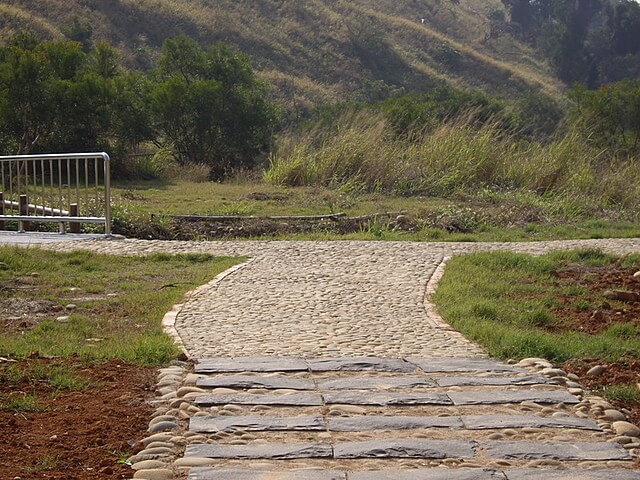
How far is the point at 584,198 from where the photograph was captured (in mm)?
18906

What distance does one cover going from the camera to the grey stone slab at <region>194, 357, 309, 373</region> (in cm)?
642

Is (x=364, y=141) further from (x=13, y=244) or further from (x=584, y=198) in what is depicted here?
(x=13, y=244)

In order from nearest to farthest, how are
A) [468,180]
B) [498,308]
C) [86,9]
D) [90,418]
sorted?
1. [90,418]
2. [498,308]
3. [468,180]
4. [86,9]

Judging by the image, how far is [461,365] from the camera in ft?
21.8

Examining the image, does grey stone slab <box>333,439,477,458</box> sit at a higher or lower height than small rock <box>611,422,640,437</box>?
higher

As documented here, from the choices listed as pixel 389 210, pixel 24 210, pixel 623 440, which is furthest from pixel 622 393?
pixel 389 210

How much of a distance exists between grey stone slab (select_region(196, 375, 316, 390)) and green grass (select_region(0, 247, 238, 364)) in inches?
28.4

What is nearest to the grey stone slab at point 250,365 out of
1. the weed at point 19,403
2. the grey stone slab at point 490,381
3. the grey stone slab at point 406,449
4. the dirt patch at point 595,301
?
the grey stone slab at point 490,381

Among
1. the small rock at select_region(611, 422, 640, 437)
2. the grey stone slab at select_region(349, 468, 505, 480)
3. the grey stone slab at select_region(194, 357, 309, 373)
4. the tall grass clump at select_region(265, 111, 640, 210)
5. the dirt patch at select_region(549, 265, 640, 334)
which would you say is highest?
the grey stone slab at select_region(349, 468, 505, 480)

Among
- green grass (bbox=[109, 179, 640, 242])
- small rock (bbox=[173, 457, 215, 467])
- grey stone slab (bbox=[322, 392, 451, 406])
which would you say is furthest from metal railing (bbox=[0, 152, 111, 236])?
small rock (bbox=[173, 457, 215, 467])

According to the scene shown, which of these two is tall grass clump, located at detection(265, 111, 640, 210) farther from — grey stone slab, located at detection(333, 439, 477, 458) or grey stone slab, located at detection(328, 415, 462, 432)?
grey stone slab, located at detection(333, 439, 477, 458)

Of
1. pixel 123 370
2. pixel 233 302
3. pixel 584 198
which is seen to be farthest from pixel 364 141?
pixel 123 370

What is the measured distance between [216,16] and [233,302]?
48.8 metres

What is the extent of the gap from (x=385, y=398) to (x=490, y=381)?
804 millimetres
